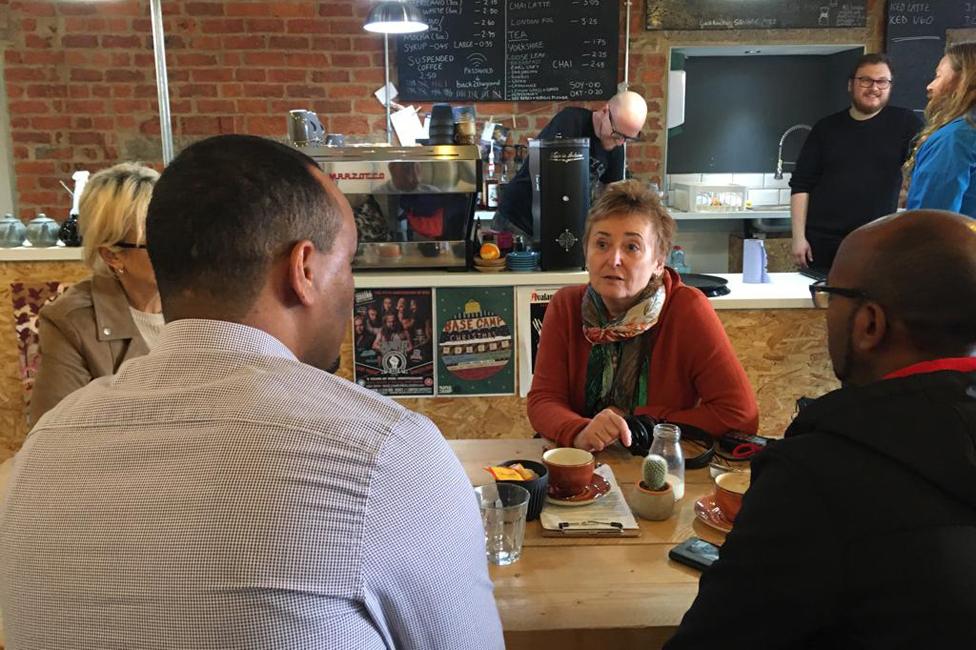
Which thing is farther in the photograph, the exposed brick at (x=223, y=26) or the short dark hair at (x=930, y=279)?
the exposed brick at (x=223, y=26)

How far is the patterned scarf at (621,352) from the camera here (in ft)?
6.46

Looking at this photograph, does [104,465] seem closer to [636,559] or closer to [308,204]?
[308,204]

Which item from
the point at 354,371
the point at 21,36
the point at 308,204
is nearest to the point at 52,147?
the point at 21,36

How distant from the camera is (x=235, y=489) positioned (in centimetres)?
70

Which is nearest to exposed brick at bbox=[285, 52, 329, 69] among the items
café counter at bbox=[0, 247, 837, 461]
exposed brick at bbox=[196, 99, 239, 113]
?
exposed brick at bbox=[196, 99, 239, 113]

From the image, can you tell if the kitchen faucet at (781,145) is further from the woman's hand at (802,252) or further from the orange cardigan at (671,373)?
the orange cardigan at (671,373)

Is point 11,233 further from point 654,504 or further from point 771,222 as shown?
point 771,222

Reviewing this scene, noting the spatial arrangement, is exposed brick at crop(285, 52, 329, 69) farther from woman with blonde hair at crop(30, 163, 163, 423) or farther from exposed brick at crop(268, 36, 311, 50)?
woman with blonde hair at crop(30, 163, 163, 423)

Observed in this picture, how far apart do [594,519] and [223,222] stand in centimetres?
82

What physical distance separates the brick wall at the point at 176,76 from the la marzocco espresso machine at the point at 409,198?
202 centimetres

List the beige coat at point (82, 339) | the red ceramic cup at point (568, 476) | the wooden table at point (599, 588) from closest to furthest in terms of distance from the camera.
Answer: the wooden table at point (599, 588)
the red ceramic cup at point (568, 476)
the beige coat at point (82, 339)

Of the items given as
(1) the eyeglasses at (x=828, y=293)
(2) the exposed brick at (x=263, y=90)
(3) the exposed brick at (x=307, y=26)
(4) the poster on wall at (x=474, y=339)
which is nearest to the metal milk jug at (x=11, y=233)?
(4) the poster on wall at (x=474, y=339)

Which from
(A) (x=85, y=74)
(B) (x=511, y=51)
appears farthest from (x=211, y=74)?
(B) (x=511, y=51)

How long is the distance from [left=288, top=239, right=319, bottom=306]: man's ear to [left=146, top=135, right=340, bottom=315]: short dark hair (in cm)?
1
